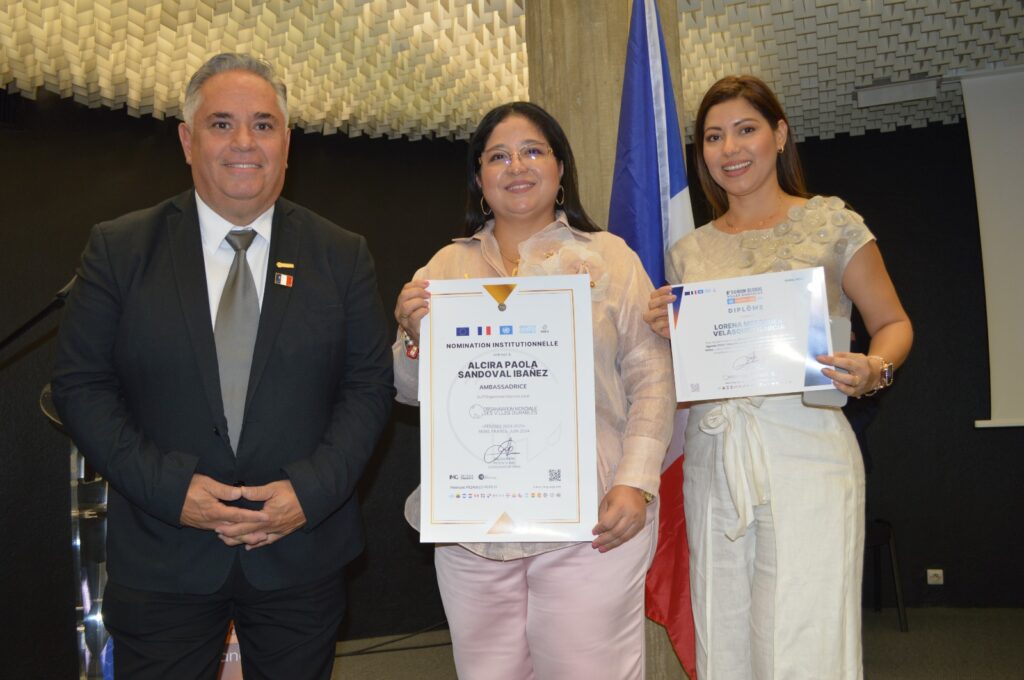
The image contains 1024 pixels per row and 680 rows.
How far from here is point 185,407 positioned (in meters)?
2.05

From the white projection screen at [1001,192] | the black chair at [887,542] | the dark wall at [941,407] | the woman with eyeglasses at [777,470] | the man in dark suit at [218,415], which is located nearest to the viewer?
the man in dark suit at [218,415]

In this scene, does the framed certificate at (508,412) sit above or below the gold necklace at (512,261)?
below

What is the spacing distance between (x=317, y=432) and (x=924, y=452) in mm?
6228

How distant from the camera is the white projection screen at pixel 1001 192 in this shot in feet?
20.3

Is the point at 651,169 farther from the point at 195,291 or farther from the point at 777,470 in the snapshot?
the point at 195,291

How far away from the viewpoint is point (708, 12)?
543 cm

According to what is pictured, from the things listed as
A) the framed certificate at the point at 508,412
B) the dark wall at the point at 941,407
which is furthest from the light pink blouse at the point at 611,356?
the dark wall at the point at 941,407

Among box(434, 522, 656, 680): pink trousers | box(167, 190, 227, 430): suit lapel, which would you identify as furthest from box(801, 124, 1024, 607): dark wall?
box(167, 190, 227, 430): suit lapel

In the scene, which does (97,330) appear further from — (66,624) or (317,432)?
(66,624)

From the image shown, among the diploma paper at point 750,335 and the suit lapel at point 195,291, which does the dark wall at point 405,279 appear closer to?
the suit lapel at point 195,291

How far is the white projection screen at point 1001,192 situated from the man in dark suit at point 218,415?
553cm

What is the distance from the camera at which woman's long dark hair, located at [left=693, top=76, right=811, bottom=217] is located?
2.57m
